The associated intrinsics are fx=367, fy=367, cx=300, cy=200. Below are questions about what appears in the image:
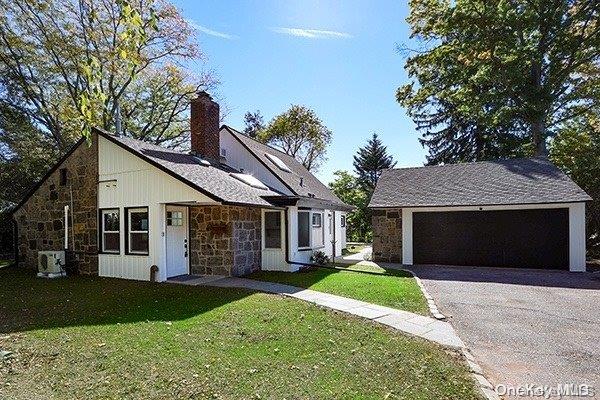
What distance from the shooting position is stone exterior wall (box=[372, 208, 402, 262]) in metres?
16.0

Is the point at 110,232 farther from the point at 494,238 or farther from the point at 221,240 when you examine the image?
the point at 494,238

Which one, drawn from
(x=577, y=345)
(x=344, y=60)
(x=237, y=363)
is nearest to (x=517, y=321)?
(x=577, y=345)

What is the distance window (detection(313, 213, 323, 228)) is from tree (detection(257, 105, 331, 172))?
19.4 m

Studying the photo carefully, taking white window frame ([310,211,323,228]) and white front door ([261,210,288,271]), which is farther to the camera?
white window frame ([310,211,323,228])

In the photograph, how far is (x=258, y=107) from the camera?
131 ft

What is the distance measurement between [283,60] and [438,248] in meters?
10.4

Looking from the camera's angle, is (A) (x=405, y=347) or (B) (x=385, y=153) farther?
(B) (x=385, y=153)

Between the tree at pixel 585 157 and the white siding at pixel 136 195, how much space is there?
761 inches

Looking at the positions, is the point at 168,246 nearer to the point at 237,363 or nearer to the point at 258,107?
the point at 237,363

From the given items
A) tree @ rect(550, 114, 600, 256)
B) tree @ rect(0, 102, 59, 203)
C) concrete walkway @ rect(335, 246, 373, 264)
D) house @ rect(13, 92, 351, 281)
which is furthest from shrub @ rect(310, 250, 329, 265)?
tree @ rect(0, 102, 59, 203)

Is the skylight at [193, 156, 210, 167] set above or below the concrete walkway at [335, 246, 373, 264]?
above

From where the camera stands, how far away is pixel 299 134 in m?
35.3

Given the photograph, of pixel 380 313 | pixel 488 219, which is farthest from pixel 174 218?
pixel 488 219

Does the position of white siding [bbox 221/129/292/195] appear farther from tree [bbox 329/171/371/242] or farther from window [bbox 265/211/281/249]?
tree [bbox 329/171/371/242]
